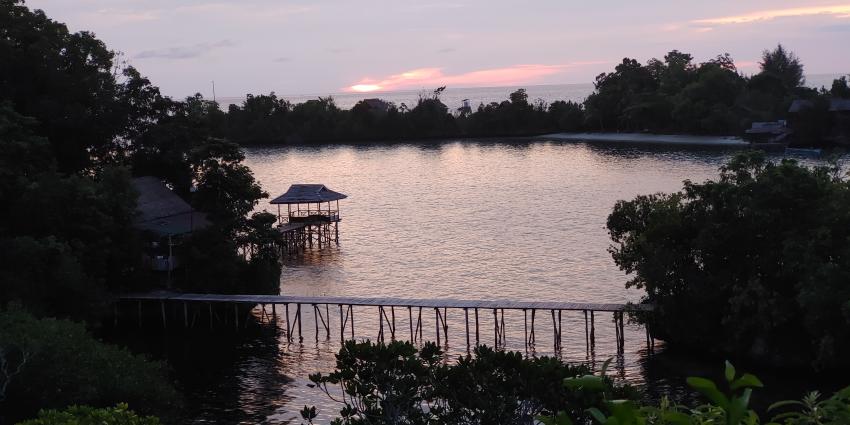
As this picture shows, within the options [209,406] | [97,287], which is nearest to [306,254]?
[97,287]

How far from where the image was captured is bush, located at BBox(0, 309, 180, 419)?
1722 cm

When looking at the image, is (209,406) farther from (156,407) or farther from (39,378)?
(39,378)

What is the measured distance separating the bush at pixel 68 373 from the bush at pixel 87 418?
660 centimetres

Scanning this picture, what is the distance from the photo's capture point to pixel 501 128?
11588cm

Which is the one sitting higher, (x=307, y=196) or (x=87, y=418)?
(x=307, y=196)

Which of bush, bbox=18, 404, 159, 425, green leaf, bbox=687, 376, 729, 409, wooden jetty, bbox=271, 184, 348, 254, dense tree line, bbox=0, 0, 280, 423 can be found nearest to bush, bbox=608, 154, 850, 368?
dense tree line, bbox=0, 0, 280, 423

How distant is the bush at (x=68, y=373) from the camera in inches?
678

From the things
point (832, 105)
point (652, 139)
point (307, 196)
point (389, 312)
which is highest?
point (832, 105)

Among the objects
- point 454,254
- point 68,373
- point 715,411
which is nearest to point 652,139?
point 454,254

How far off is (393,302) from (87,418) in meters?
18.1

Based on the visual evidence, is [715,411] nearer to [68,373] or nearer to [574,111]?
[68,373]

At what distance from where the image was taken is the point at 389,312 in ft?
106

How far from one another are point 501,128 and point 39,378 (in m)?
101

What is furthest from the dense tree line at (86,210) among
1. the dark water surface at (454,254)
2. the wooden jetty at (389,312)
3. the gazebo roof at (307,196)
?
the gazebo roof at (307,196)
